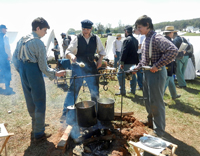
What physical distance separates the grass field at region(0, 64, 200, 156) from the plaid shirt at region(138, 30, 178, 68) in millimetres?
1586

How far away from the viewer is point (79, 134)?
3.14 metres

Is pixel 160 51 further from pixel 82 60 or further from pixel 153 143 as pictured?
pixel 82 60

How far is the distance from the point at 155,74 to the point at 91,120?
4.75ft

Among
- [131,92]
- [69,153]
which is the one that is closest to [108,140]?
[69,153]

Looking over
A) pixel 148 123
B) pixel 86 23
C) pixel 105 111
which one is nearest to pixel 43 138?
pixel 105 111

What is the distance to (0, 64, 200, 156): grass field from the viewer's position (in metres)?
2.98

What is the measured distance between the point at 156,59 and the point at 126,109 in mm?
2083

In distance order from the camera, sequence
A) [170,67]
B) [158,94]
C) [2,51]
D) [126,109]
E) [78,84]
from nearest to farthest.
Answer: [158,94], [78,84], [170,67], [126,109], [2,51]

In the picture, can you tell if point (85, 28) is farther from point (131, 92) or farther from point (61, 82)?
point (61, 82)

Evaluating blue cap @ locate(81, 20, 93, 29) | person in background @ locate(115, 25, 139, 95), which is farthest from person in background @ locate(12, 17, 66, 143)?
person in background @ locate(115, 25, 139, 95)

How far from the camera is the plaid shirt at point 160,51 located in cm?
272

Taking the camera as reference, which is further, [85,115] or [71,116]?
[71,116]

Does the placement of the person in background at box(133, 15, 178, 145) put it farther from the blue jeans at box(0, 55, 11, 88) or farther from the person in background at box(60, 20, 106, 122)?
the blue jeans at box(0, 55, 11, 88)

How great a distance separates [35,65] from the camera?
2.80 m
